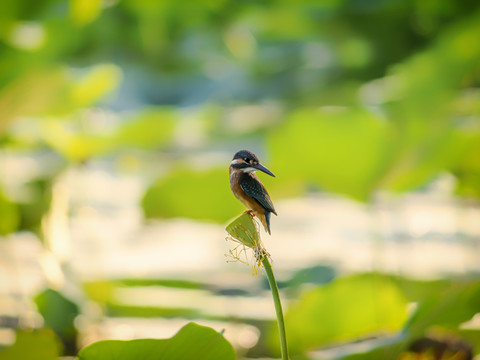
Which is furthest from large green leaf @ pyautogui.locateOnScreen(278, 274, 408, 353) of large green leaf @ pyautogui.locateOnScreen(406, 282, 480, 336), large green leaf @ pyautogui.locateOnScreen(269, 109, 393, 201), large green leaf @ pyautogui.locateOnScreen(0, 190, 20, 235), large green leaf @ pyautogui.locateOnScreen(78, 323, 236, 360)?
large green leaf @ pyautogui.locateOnScreen(0, 190, 20, 235)

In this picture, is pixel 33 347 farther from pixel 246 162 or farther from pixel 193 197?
pixel 246 162

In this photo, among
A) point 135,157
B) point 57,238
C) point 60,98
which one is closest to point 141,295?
point 57,238

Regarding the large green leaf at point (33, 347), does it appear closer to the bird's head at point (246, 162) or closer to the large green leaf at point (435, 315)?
the large green leaf at point (435, 315)

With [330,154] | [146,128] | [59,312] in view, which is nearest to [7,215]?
[59,312]

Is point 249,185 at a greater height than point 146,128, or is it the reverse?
point 146,128

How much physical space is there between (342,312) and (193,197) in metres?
0.30

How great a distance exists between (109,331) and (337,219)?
714 mm

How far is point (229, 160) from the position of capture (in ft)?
3.75

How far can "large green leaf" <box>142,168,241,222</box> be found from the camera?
789 millimetres

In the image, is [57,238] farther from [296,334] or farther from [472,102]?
[472,102]

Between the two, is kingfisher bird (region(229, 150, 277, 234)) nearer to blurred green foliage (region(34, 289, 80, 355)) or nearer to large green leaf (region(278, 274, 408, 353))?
large green leaf (region(278, 274, 408, 353))

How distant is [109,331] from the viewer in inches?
52.1

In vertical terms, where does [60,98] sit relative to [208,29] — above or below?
below

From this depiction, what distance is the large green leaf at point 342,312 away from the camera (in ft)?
2.59
